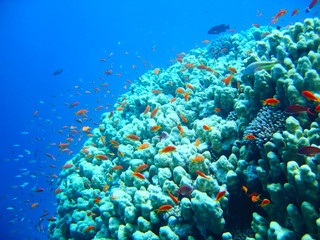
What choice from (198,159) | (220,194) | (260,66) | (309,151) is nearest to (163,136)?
(198,159)

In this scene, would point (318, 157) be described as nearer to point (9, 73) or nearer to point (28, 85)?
point (28, 85)

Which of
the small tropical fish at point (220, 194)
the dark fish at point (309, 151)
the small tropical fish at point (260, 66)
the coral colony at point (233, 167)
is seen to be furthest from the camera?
the small tropical fish at point (260, 66)

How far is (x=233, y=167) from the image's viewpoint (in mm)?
3088

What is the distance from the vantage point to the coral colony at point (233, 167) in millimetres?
2221

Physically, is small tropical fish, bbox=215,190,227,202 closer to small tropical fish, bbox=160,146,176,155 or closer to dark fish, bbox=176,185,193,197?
dark fish, bbox=176,185,193,197

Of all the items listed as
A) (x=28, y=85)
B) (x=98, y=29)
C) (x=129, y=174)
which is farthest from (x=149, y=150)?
(x=98, y=29)

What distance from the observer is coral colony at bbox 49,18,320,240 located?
2.22 metres

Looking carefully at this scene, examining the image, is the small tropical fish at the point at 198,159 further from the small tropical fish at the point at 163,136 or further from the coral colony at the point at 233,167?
the small tropical fish at the point at 163,136

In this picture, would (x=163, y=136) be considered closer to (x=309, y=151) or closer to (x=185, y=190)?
(x=185, y=190)

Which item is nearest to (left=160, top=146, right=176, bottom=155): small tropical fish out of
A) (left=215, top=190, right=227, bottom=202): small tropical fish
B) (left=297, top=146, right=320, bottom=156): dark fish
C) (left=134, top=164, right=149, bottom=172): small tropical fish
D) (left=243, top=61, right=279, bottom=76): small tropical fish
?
(left=134, top=164, right=149, bottom=172): small tropical fish

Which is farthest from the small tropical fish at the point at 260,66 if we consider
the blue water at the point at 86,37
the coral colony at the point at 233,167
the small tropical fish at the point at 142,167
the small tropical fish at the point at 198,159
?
the blue water at the point at 86,37

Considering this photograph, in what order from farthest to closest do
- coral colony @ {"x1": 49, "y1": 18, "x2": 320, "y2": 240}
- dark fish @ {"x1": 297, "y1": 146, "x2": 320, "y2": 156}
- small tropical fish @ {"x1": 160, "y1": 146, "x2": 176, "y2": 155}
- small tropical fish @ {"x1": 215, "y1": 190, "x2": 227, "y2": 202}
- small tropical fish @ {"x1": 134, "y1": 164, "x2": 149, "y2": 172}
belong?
small tropical fish @ {"x1": 134, "y1": 164, "x2": 149, "y2": 172}, small tropical fish @ {"x1": 160, "y1": 146, "x2": 176, "y2": 155}, small tropical fish @ {"x1": 215, "y1": 190, "x2": 227, "y2": 202}, coral colony @ {"x1": 49, "y1": 18, "x2": 320, "y2": 240}, dark fish @ {"x1": 297, "y1": 146, "x2": 320, "y2": 156}

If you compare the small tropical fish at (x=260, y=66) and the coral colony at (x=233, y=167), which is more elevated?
the small tropical fish at (x=260, y=66)

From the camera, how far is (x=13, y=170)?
53.2 metres
